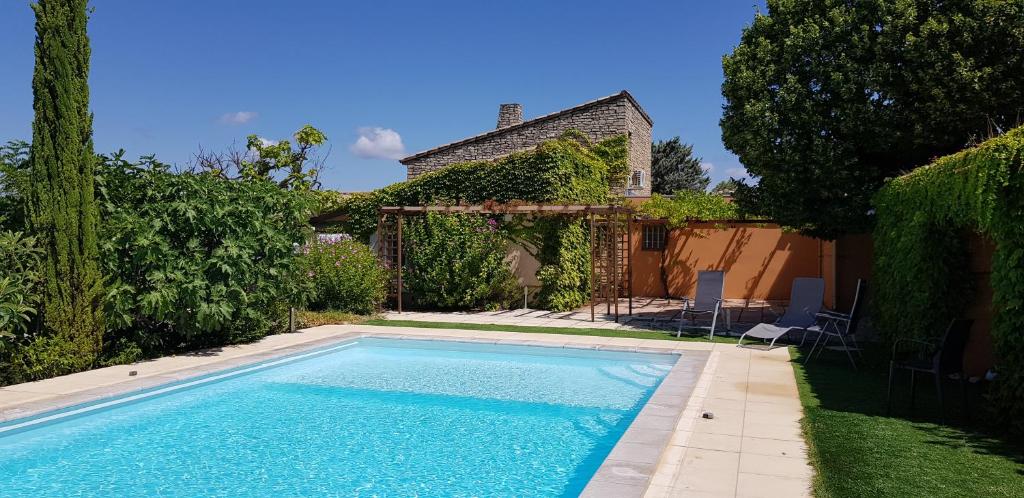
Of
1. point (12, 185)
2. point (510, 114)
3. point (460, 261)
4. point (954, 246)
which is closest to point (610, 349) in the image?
point (954, 246)

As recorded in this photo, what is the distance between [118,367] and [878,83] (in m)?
11.2

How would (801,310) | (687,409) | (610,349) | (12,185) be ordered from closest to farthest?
1. (687,409)
2. (12,185)
3. (610,349)
4. (801,310)

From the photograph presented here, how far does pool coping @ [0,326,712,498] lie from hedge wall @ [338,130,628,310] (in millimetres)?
4207

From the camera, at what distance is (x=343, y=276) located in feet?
43.6

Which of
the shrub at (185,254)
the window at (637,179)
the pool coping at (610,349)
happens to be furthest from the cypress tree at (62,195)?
the window at (637,179)

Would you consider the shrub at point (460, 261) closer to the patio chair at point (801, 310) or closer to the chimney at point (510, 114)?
the patio chair at point (801, 310)

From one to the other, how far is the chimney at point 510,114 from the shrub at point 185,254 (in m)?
15.1

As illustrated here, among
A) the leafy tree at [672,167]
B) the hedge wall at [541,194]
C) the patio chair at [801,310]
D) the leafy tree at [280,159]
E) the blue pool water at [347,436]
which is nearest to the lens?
the blue pool water at [347,436]

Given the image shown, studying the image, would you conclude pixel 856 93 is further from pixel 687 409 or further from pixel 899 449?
pixel 899 449

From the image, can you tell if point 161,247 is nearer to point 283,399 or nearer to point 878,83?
point 283,399

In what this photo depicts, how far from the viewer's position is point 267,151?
24.5 meters

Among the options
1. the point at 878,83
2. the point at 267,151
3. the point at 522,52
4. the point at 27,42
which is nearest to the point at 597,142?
the point at 522,52

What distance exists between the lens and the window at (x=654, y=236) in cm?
1795

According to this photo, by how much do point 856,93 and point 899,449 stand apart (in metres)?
6.82
